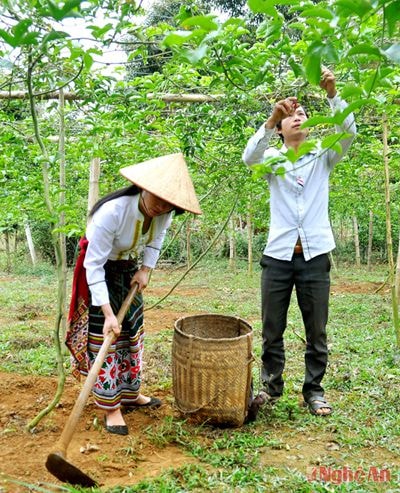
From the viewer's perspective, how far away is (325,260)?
2943mm

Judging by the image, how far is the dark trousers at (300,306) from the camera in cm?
294

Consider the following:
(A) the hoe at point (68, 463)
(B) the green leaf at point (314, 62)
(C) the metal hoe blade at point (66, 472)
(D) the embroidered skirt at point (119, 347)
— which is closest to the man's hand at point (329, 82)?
(B) the green leaf at point (314, 62)

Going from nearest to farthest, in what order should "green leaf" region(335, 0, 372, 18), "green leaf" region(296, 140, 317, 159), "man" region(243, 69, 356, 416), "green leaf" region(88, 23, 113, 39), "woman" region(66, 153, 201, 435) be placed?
"green leaf" region(335, 0, 372, 18) < "green leaf" region(296, 140, 317, 159) < "green leaf" region(88, 23, 113, 39) < "woman" region(66, 153, 201, 435) < "man" region(243, 69, 356, 416)

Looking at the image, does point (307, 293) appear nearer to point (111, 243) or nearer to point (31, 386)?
point (111, 243)

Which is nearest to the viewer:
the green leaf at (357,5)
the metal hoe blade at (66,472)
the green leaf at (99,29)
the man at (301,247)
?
the green leaf at (357,5)

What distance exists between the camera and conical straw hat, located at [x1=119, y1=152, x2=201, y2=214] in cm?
244

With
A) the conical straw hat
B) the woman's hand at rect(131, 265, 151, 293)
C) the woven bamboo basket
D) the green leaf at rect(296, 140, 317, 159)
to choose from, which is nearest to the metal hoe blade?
the woven bamboo basket

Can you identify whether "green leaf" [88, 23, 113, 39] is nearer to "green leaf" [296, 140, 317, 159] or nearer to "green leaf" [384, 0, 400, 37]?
"green leaf" [296, 140, 317, 159]

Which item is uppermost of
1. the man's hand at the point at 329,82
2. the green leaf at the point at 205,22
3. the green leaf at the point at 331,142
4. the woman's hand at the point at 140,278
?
the man's hand at the point at 329,82

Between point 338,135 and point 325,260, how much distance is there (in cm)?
194

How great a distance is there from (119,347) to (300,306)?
120cm

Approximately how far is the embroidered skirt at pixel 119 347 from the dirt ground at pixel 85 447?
0.59 feet

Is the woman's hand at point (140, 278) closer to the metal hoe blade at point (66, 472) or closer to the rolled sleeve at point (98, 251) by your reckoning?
the rolled sleeve at point (98, 251)

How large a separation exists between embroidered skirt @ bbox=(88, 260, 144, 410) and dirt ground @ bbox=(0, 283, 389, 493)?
0.59 feet
